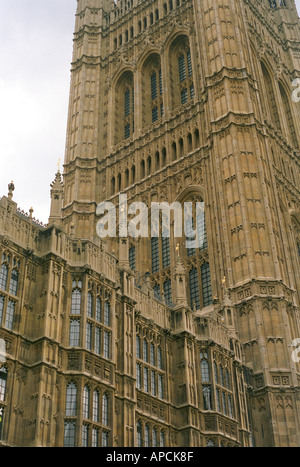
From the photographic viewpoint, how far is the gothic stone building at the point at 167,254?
1057 inches

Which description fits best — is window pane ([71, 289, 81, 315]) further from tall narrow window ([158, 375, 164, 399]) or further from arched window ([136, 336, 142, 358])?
tall narrow window ([158, 375, 164, 399])

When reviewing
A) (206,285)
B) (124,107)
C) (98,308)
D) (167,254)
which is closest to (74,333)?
(98,308)

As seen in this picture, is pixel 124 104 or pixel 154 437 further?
pixel 124 104

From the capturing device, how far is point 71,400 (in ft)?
85.4

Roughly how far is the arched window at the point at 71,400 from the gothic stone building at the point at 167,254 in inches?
2.2

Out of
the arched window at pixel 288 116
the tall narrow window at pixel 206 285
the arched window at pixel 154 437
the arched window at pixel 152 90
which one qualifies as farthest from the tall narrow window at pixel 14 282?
the arched window at pixel 288 116

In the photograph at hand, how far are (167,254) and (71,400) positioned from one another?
86.3 ft

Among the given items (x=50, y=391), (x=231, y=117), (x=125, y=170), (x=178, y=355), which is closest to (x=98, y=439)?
(x=50, y=391)

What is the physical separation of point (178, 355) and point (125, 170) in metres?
28.0

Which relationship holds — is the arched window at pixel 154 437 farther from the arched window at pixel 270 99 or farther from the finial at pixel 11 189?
the arched window at pixel 270 99

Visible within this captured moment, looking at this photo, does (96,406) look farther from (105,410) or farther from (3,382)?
(3,382)

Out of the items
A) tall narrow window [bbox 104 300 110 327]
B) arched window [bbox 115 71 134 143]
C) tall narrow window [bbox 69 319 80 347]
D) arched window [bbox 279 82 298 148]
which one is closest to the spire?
tall narrow window [bbox 104 300 110 327]

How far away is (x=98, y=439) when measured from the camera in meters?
26.1

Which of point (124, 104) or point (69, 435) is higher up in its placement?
point (124, 104)
